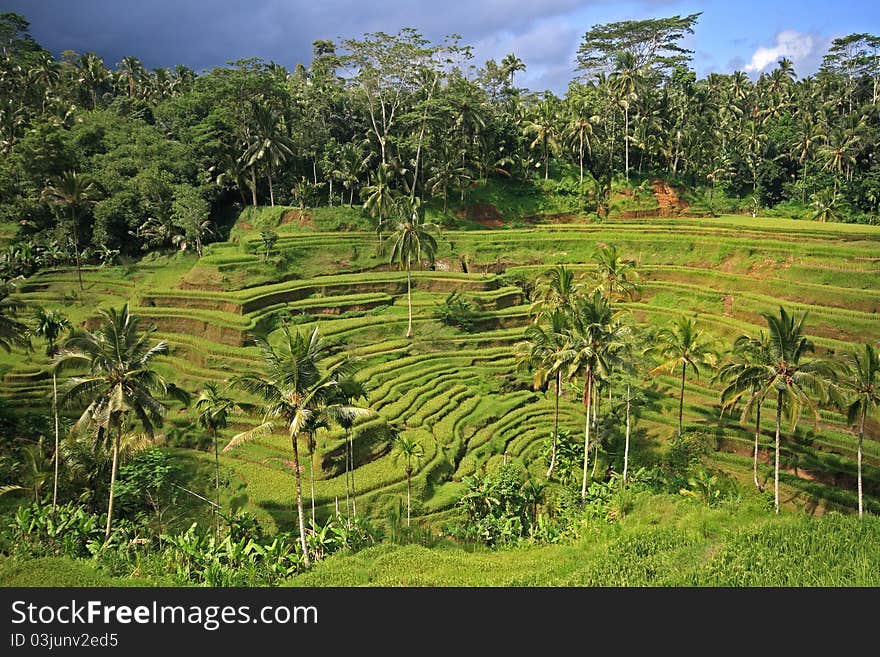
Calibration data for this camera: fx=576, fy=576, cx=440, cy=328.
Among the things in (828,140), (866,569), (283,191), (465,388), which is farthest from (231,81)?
(828,140)

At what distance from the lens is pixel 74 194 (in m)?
44.8

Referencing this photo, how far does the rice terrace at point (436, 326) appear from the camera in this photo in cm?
1834

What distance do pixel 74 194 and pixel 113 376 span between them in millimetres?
33619

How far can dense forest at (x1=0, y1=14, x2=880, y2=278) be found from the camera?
52.1 metres

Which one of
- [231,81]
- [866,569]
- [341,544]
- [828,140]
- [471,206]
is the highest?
[231,81]

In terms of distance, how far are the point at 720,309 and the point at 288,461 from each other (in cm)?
2965

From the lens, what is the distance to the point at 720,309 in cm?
3878

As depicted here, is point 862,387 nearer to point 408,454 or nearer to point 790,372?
point 790,372

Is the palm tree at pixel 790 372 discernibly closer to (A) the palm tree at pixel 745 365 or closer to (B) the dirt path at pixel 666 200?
(A) the palm tree at pixel 745 365

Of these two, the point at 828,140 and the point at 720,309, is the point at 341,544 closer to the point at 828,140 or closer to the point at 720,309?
the point at 720,309

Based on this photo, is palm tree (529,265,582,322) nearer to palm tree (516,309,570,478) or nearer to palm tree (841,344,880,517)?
palm tree (516,309,570,478)

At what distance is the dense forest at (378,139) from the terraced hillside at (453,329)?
22.7ft

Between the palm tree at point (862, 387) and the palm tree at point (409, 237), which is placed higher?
the palm tree at point (409, 237)

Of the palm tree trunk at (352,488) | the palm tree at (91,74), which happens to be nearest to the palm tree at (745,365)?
the palm tree trunk at (352,488)
